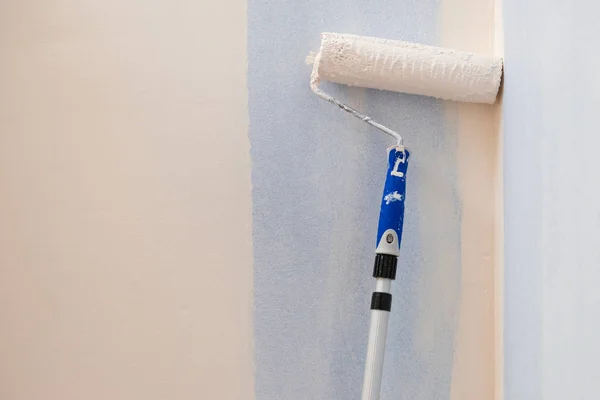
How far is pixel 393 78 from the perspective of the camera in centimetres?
100

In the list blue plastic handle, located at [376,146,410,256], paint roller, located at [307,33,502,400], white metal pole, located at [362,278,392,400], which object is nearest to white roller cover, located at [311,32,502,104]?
paint roller, located at [307,33,502,400]

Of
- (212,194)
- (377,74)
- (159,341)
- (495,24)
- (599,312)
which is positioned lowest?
(159,341)

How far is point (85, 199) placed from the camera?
0.99 meters

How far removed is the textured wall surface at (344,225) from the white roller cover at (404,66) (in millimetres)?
47

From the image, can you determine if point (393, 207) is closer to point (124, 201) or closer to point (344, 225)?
point (344, 225)

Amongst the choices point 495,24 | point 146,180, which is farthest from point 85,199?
point 495,24

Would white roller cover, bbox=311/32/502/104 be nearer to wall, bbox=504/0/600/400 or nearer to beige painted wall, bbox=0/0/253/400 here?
wall, bbox=504/0/600/400

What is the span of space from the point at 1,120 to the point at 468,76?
741 mm

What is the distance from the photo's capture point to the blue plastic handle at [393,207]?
95 centimetres

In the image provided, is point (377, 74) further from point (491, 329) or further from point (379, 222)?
point (491, 329)

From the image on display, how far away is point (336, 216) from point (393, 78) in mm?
238

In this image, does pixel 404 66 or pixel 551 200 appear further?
pixel 404 66

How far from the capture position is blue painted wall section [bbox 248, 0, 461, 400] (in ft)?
3.26

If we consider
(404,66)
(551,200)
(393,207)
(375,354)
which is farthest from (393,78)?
(375,354)
